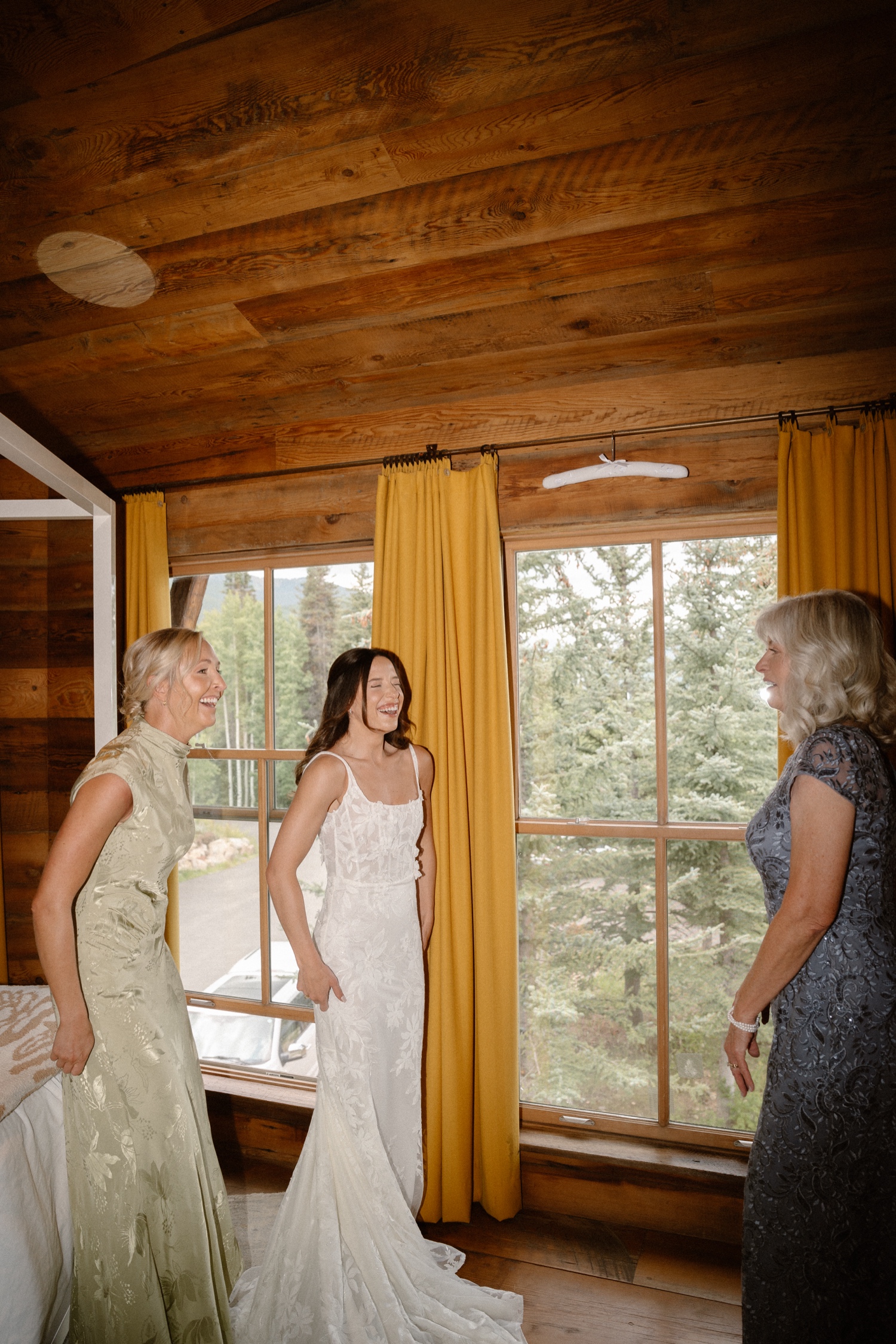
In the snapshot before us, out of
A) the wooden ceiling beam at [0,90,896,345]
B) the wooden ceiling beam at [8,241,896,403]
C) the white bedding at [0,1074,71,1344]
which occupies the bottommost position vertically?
the white bedding at [0,1074,71,1344]

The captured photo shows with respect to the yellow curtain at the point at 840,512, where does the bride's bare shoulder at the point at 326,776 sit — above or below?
below

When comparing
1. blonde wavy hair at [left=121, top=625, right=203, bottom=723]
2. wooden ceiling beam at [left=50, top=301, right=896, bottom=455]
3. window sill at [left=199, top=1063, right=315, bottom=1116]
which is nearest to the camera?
blonde wavy hair at [left=121, top=625, right=203, bottom=723]

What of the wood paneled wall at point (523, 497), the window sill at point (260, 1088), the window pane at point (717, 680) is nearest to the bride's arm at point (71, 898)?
the window sill at point (260, 1088)

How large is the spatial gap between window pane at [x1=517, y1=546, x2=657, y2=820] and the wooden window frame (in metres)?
0.83

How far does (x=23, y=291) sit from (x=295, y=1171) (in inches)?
114

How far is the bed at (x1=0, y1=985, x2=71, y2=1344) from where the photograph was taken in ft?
5.66

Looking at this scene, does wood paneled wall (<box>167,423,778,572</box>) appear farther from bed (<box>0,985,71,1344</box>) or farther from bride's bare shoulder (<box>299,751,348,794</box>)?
bed (<box>0,985,71,1344</box>)

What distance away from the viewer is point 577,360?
8.48 feet

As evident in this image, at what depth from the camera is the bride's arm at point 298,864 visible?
2.13 metres

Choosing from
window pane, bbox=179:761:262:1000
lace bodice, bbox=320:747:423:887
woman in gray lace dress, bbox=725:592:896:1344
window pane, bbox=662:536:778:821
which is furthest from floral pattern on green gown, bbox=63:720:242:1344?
window pane, bbox=662:536:778:821

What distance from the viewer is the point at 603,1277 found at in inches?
90.9

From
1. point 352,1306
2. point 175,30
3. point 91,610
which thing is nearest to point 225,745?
point 91,610

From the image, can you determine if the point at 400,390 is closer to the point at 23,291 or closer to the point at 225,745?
the point at 23,291

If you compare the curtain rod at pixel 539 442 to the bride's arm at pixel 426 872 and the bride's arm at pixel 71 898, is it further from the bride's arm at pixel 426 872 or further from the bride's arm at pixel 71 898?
the bride's arm at pixel 71 898
